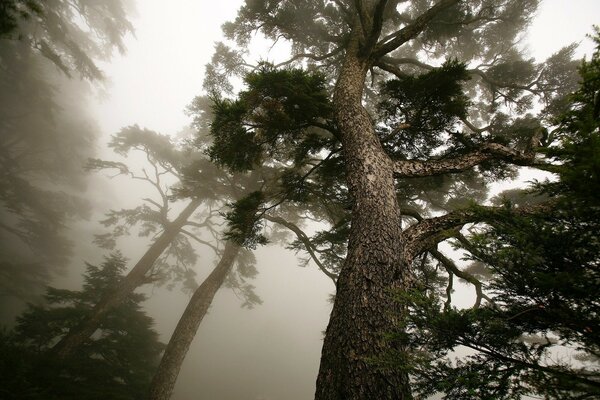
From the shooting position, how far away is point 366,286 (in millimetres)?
2809

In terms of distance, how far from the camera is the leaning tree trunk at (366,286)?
228 cm

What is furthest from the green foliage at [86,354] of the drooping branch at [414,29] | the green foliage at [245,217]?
the drooping branch at [414,29]

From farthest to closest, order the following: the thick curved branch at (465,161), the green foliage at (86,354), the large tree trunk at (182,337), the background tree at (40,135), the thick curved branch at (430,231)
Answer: the background tree at (40,135) → the large tree trunk at (182,337) → the green foliage at (86,354) → the thick curved branch at (465,161) → the thick curved branch at (430,231)

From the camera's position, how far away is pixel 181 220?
46.8 feet

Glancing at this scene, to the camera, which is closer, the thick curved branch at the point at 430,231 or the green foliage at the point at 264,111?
the thick curved branch at the point at 430,231

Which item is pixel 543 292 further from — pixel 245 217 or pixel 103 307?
pixel 103 307

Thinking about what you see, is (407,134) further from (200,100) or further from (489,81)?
(200,100)

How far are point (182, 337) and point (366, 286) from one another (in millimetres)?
7823

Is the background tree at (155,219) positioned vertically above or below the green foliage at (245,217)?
above

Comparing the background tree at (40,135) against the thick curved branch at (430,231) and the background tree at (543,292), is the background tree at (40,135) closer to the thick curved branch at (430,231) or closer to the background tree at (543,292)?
the thick curved branch at (430,231)

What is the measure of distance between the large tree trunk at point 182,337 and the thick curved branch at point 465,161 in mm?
7455

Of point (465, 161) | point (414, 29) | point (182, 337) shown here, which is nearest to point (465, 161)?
point (465, 161)

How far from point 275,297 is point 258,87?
151ft

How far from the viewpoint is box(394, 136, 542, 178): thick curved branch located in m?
4.09
